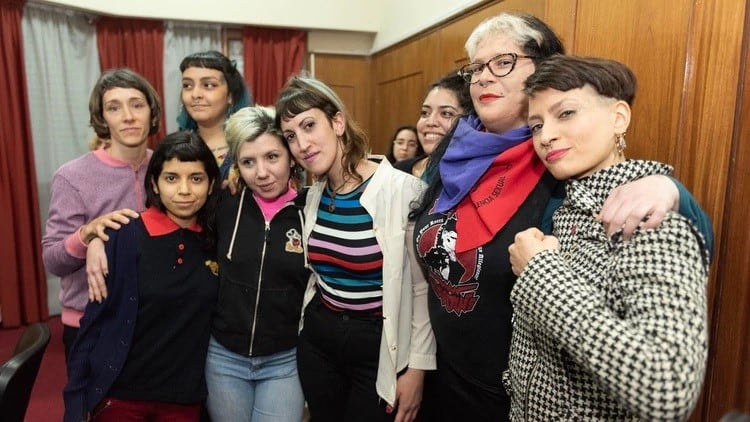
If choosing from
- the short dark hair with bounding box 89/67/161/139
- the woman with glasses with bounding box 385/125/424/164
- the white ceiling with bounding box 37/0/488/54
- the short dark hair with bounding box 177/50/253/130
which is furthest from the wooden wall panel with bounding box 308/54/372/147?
the short dark hair with bounding box 89/67/161/139

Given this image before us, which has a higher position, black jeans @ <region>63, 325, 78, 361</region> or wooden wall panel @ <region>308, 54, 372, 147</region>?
wooden wall panel @ <region>308, 54, 372, 147</region>

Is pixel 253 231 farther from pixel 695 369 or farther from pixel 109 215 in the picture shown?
pixel 695 369

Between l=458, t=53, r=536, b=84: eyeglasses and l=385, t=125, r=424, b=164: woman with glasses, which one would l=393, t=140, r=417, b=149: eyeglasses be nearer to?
l=385, t=125, r=424, b=164: woman with glasses

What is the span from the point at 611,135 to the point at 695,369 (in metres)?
0.47

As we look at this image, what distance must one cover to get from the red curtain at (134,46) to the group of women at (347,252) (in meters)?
2.83

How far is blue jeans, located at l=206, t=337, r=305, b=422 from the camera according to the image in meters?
1.57

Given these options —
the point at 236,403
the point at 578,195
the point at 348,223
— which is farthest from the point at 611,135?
the point at 236,403

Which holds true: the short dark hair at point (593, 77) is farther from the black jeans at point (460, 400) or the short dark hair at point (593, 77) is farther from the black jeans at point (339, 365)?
the black jeans at point (339, 365)

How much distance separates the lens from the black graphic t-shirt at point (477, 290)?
4.03 feet

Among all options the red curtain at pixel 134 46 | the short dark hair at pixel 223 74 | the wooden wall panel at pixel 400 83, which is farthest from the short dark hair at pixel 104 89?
the red curtain at pixel 134 46

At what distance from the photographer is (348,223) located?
1.54 metres

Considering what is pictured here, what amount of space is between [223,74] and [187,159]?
728 millimetres

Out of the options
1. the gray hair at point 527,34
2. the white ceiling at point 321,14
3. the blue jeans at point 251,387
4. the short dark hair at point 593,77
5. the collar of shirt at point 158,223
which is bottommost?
the blue jeans at point 251,387

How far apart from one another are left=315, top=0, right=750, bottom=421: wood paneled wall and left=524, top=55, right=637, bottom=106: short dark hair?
375 mm
